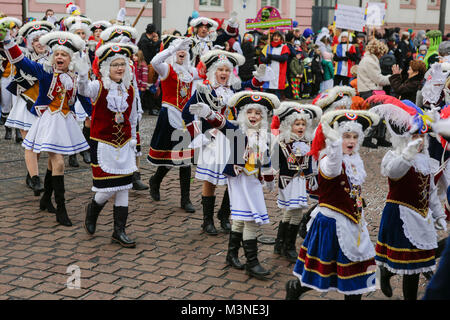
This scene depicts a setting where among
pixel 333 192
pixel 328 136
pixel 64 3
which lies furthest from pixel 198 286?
pixel 64 3

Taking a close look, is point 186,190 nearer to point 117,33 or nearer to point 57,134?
point 57,134

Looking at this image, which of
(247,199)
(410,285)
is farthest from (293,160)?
(410,285)

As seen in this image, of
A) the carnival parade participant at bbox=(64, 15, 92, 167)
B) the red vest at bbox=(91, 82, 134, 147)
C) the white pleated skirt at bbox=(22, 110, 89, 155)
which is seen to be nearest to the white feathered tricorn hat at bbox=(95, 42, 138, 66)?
the red vest at bbox=(91, 82, 134, 147)

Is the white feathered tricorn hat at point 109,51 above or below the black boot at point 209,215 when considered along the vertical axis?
above

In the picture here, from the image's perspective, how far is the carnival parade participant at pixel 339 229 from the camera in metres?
4.34

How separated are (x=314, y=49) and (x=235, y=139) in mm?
13548

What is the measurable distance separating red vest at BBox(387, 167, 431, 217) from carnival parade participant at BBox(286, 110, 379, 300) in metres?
0.39

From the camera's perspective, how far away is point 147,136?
12.0 metres

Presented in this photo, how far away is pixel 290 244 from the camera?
5.84m

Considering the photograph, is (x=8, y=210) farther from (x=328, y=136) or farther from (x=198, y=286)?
(x=328, y=136)

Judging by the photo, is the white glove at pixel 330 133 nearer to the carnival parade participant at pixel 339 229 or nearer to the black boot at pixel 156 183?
the carnival parade participant at pixel 339 229

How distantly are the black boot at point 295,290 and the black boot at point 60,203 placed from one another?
9.59 ft

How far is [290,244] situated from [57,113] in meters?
2.97

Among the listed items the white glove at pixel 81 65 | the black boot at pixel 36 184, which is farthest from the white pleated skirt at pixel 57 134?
the white glove at pixel 81 65
